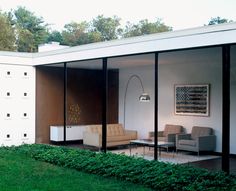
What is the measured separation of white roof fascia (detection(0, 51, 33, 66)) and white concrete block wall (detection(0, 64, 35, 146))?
0.13 meters

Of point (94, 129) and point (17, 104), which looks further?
point (17, 104)

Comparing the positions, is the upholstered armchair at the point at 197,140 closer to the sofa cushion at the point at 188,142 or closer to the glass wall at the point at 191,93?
the sofa cushion at the point at 188,142

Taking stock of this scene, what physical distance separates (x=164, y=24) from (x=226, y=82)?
35.1 m

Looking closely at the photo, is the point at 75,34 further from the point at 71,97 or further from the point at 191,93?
the point at 191,93

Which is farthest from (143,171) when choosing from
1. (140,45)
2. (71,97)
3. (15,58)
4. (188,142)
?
(71,97)

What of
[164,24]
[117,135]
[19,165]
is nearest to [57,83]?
[117,135]

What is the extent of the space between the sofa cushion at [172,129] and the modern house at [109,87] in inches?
10.3

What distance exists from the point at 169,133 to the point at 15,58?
543 cm

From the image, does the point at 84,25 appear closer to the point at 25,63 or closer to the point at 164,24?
the point at 164,24

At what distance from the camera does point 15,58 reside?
13.0 m

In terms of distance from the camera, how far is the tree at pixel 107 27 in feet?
141

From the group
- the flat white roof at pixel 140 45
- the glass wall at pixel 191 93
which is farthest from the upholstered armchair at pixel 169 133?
→ the flat white roof at pixel 140 45

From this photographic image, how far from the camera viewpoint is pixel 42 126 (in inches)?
538

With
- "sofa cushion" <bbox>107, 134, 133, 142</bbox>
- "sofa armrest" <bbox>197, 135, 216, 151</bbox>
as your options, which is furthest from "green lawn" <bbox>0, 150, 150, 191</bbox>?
"sofa armrest" <bbox>197, 135, 216, 151</bbox>
